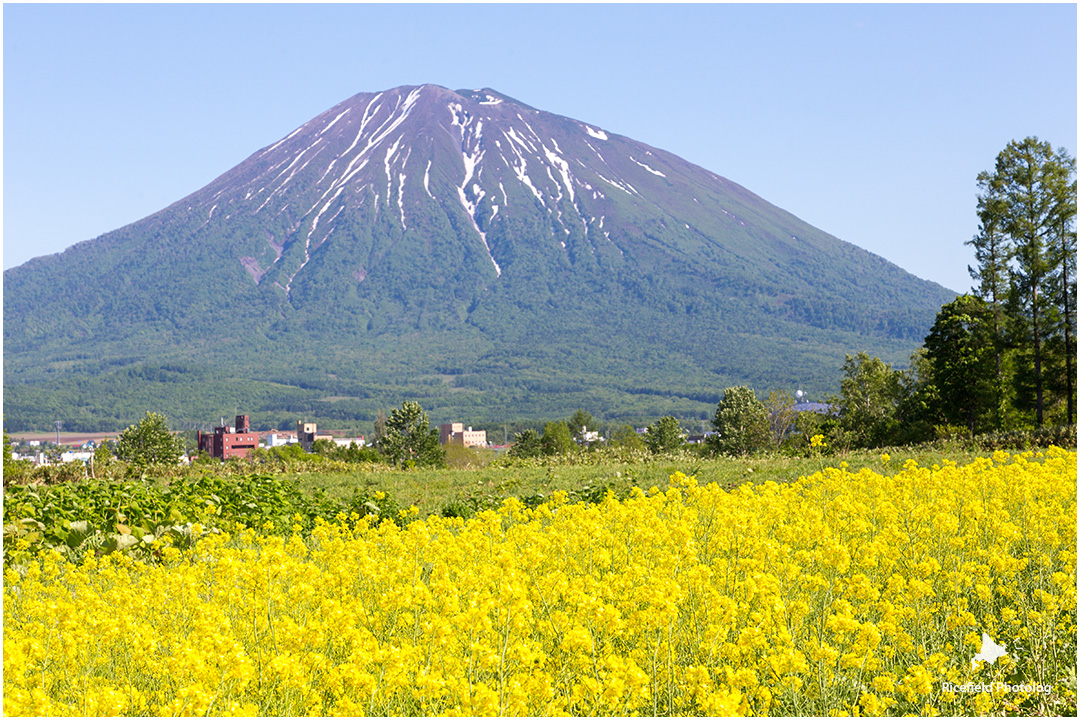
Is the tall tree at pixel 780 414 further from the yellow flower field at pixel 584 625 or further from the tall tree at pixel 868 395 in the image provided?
the yellow flower field at pixel 584 625

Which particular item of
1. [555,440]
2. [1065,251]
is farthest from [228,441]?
[1065,251]

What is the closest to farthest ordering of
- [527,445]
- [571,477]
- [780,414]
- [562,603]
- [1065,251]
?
[562,603], [571,477], [1065,251], [780,414], [527,445]

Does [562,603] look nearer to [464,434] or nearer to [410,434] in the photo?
[410,434]

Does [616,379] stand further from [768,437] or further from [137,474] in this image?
[137,474]

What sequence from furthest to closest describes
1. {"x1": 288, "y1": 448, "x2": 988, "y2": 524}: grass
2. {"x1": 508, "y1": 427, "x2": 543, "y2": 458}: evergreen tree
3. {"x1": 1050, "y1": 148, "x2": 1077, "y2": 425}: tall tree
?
1. {"x1": 508, "y1": 427, "x2": 543, "y2": 458}: evergreen tree
2. {"x1": 1050, "y1": 148, "x2": 1077, "y2": 425}: tall tree
3. {"x1": 288, "y1": 448, "x2": 988, "y2": 524}: grass

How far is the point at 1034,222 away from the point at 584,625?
24.8 metres

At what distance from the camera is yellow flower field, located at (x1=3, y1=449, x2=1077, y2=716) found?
11.3 feet

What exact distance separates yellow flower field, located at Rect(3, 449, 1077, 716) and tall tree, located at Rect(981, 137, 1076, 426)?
69.2 ft

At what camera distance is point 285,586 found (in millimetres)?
5492

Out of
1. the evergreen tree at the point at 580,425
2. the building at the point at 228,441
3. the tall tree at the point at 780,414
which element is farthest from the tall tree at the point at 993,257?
the building at the point at 228,441

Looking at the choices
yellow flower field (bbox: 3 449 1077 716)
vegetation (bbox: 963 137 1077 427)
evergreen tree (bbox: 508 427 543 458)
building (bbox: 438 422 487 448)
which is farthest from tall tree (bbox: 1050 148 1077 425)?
building (bbox: 438 422 487 448)

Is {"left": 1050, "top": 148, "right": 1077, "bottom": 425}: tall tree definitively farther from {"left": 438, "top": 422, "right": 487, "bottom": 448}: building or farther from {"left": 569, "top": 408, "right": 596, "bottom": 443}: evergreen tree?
{"left": 438, "top": 422, "right": 487, "bottom": 448}: building

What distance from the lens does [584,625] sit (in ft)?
14.2

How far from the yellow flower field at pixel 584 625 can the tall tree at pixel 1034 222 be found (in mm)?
21092
